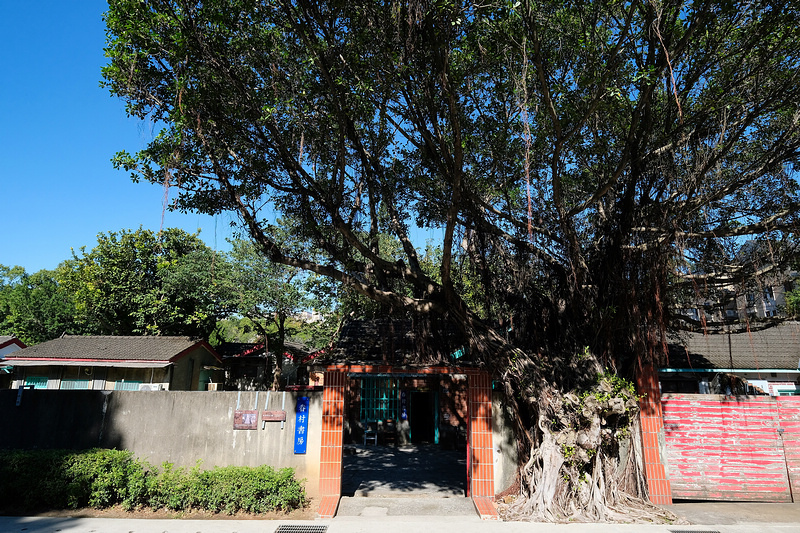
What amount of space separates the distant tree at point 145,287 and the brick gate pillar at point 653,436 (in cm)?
1904

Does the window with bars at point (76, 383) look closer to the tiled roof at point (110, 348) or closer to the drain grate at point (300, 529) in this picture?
the tiled roof at point (110, 348)

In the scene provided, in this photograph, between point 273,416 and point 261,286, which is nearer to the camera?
point 273,416

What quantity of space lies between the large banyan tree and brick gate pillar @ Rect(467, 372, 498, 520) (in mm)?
461

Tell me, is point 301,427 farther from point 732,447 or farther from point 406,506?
point 732,447

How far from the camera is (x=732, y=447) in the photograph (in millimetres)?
8266

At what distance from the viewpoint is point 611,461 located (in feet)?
24.9

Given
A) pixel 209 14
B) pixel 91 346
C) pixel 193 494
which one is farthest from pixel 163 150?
pixel 91 346

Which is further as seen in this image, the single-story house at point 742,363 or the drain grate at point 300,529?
the single-story house at point 742,363

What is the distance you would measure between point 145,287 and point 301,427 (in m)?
19.9

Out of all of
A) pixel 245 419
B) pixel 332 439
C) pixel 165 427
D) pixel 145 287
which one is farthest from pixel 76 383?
pixel 332 439

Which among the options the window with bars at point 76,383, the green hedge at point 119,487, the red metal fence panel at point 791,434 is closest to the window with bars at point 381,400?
the green hedge at point 119,487

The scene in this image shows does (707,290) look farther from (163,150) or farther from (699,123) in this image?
(163,150)

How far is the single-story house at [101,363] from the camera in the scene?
17.7m

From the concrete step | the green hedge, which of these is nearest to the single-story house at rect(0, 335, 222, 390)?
Answer: the green hedge
